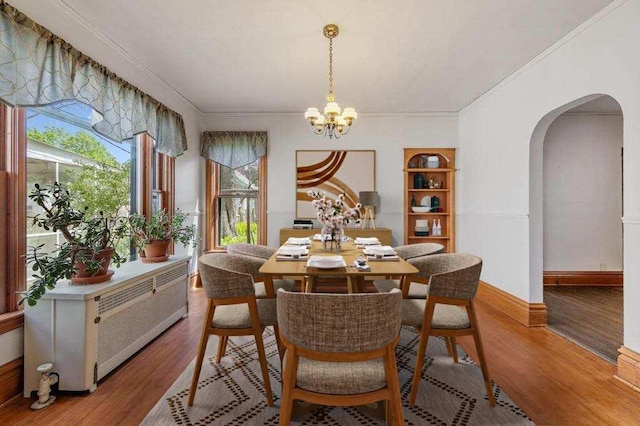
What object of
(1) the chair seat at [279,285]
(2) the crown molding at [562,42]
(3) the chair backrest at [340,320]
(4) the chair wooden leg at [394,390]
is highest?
(2) the crown molding at [562,42]

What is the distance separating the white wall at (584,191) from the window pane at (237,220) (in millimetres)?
4395

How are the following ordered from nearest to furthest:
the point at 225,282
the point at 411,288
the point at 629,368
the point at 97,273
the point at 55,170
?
the point at 225,282 < the point at 629,368 < the point at 97,273 < the point at 55,170 < the point at 411,288

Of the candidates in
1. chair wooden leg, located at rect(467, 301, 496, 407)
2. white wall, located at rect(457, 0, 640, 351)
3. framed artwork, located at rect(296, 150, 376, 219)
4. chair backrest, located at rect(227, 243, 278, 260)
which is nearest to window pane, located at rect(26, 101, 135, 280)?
chair backrest, located at rect(227, 243, 278, 260)

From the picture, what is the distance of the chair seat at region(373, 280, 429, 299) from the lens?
2381 mm

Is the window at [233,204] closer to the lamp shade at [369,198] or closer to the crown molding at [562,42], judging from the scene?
the lamp shade at [369,198]

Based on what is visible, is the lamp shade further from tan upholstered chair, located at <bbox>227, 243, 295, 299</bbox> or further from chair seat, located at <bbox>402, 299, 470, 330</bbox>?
chair seat, located at <bbox>402, 299, 470, 330</bbox>

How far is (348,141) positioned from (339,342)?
3.96 metres

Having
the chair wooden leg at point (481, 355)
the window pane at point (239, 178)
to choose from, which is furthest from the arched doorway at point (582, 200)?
the window pane at point (239, 178)

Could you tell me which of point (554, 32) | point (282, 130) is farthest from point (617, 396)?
point (282, 130)

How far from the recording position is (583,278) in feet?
15.3

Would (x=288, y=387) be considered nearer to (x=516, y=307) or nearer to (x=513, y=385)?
(x=513, y=385)

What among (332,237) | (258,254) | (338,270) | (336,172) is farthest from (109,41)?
(336,172)

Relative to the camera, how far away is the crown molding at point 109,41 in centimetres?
233

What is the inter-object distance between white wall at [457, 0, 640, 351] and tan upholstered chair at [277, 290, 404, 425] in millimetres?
2046
